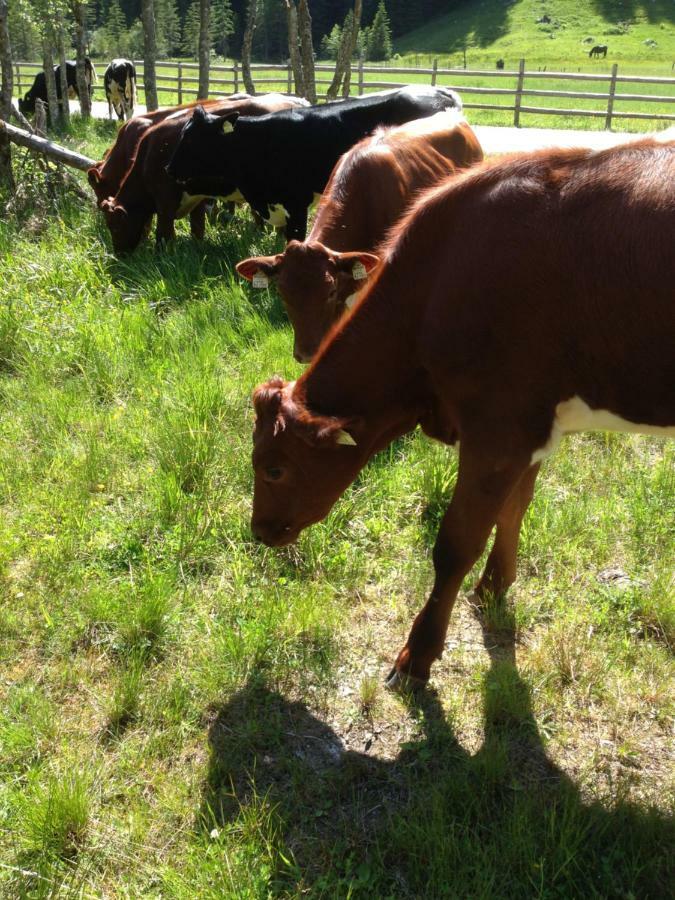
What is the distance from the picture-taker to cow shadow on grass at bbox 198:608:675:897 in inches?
92.9

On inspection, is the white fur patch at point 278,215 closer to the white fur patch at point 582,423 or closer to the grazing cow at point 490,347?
the grazing cow at point 490,347

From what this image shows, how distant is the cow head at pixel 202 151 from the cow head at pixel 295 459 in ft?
21.5

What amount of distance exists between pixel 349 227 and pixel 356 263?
684 mm

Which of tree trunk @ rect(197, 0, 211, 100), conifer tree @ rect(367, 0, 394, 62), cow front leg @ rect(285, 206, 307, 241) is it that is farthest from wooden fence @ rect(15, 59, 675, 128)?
conifer tree @ rect(367, 0, 394, 62)

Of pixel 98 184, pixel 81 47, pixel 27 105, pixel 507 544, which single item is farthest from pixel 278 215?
pixel 27 105

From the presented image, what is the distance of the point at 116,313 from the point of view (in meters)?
6.36

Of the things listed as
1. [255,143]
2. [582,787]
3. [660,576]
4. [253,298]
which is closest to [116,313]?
[253,298]

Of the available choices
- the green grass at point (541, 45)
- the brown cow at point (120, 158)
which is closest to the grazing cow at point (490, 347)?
the brown cow at point (120, 158)

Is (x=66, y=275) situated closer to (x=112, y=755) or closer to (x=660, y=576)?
(x=112, y=755)

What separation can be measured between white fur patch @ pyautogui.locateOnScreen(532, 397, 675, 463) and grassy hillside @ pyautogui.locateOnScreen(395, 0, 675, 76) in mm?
53105

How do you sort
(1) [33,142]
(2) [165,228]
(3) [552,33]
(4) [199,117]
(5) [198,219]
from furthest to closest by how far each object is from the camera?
(3) [552,33] < (5) [198,219] < (1) [33,142] < (2) [165,228] < (4) [199,117]

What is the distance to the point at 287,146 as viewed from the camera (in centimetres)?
848

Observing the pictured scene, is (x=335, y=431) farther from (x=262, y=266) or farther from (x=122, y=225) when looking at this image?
(x=122, y=225)

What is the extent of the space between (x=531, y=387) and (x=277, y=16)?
76.4 m
